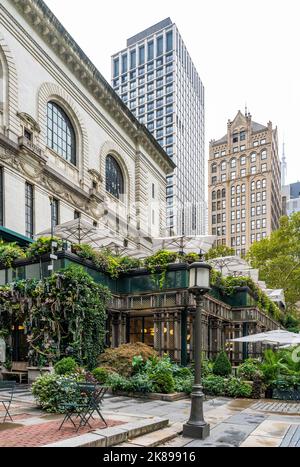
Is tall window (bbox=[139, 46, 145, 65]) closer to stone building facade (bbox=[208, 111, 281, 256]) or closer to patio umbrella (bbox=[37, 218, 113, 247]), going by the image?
stone building facade (bbox=[208, 111, 281, 256])

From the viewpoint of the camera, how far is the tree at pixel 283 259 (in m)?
51.4

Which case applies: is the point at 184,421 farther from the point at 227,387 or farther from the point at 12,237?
the point at 12,237

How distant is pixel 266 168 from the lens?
411ft

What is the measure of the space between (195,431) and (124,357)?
834 cm

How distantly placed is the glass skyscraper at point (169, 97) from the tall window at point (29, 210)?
299 ft

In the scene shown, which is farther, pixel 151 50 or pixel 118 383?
pixel 151 50

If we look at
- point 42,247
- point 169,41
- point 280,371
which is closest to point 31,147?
point 42,247

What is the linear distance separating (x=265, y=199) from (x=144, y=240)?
271 ft

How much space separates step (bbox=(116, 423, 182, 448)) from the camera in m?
8.57

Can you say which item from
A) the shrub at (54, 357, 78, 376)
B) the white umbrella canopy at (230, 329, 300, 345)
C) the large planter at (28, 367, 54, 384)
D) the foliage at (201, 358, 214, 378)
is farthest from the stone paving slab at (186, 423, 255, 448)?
the large planter at (28, 367, 54, 384)

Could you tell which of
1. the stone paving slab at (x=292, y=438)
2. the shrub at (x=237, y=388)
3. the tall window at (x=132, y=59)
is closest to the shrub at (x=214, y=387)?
the shrub at (x=237, y=388)

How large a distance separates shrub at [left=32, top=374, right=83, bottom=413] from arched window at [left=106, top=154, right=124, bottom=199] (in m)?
31.6

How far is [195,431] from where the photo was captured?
9461 mm

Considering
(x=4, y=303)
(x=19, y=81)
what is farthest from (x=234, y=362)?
(x=19, y=81)
